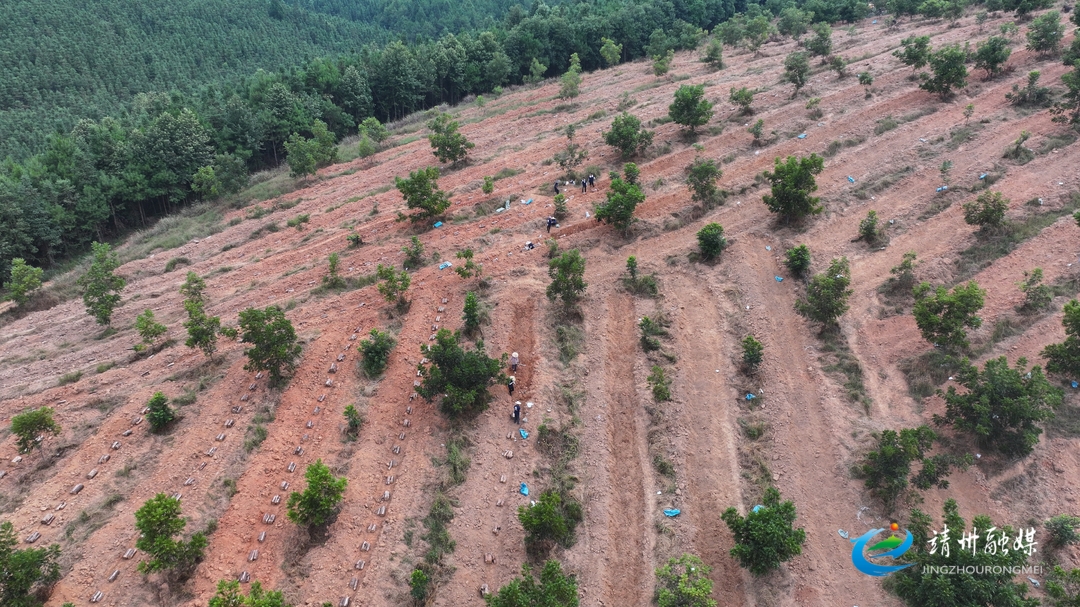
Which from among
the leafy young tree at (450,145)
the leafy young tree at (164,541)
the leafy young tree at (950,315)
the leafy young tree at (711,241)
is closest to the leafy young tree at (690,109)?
the leafy young tree at (711,241)

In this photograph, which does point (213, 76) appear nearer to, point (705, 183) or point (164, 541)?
point (705, 183)

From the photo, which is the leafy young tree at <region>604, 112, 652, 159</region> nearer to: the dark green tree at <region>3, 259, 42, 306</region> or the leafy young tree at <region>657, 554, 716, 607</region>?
the leafy young tree at <region>657, 554, 716, 607</region>

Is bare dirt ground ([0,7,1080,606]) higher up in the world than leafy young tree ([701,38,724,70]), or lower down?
lower down

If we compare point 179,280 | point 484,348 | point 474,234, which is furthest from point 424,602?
point 179,280

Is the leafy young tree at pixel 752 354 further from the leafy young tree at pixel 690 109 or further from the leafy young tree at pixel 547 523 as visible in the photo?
the leafy young tree at pixel 690 109

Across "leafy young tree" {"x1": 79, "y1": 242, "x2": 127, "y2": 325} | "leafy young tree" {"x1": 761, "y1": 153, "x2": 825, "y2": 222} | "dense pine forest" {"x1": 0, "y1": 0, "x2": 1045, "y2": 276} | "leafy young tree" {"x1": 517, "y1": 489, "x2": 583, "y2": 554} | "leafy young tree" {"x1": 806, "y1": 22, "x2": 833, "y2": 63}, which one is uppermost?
"dense pine forest" {"x1": 0, "y1": 0, "x2": 1045, "y2": 276}

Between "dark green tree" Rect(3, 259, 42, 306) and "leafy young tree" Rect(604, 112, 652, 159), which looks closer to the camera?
"dark green tree" Rect(3, 259, 42, 306)

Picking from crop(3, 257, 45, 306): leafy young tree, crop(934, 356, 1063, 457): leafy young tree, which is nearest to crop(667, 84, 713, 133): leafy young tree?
crop(934, 356, 1063, 457): leafy young tree
